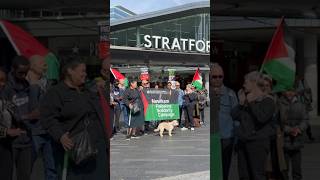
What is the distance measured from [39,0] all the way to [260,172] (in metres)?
2.21

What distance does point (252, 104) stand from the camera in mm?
4383

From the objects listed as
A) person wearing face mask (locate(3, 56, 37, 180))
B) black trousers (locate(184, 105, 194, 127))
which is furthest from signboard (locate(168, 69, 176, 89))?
person wearing face mask (locate(3, 56, 37, 180))

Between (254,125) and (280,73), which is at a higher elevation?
(280,73)

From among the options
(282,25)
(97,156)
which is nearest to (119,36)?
(97,156)

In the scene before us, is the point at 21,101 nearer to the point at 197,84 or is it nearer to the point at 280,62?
the point at 197,84

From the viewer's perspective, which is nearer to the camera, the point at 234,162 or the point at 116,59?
the point at 116,59

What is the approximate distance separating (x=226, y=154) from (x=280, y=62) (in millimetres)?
A: 844

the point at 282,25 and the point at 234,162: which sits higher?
the point at 282,25

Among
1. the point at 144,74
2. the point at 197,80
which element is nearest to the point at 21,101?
the point at 144,74

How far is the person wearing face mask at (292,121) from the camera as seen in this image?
4406 mm

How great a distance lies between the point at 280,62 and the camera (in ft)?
14.4

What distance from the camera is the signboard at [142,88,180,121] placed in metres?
4.75

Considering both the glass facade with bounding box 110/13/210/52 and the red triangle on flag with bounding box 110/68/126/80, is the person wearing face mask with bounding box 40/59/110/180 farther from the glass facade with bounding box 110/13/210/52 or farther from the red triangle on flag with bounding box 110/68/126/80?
the glass facade with bounding box 110/13/210/52

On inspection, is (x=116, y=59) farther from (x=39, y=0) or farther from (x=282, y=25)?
(x=282, y=25)
